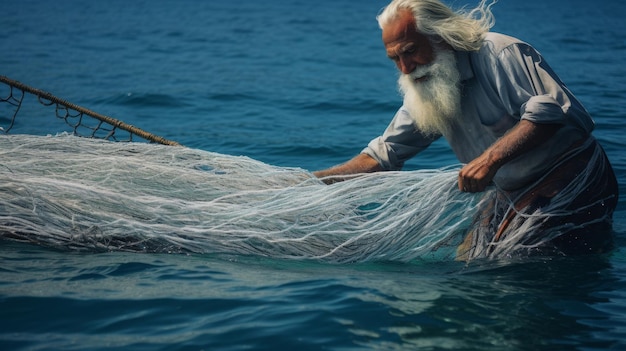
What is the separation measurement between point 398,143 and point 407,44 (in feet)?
2.31

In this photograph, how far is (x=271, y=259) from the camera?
158 inches

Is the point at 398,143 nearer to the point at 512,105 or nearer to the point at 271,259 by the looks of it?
the point at 512,105

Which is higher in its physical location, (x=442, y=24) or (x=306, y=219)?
(x=442, y=24)

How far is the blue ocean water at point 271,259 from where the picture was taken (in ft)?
10.6

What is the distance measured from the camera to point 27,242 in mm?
4090

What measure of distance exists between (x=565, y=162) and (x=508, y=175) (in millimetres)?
268

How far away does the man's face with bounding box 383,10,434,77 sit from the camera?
3.71 m

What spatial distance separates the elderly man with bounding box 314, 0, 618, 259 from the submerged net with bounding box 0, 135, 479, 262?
21 cm

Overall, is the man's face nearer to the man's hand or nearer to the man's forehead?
the man's forehead

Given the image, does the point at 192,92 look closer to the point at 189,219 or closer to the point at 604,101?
the point at 604,101

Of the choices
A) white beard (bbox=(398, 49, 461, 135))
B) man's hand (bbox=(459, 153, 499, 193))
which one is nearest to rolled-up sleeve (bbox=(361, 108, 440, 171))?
white beard (bbox=(398, 49, 461, 135))

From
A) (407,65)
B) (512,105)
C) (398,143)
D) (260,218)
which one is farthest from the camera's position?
(398,143)

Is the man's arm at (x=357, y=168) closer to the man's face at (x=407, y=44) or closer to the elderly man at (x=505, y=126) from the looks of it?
the elderly man at (x=505, y=126)

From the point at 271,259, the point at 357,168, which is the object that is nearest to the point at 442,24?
the point at 357,168
